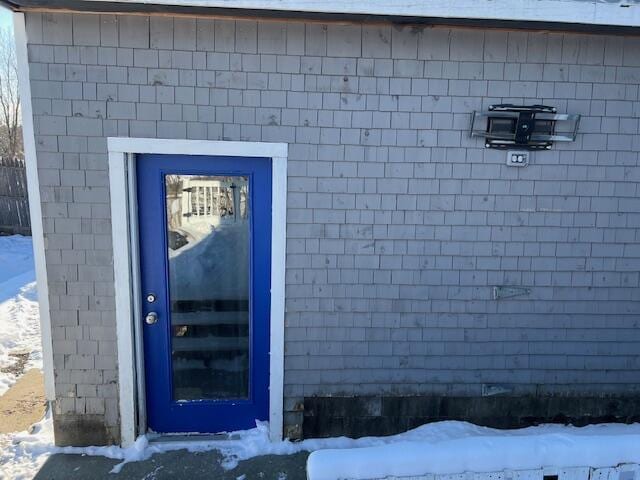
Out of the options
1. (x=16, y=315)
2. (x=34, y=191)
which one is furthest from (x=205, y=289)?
(x=16, y=315)

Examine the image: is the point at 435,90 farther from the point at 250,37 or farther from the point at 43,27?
the point at 43,27

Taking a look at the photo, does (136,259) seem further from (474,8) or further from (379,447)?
(474,8)

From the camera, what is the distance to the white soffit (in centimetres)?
280

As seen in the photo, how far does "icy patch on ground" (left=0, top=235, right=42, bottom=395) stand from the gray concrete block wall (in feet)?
5.11

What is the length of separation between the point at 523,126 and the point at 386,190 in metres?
1.02

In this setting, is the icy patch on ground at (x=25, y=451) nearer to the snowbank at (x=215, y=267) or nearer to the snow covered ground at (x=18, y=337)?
the snow covered ground at (x=18, y=337)

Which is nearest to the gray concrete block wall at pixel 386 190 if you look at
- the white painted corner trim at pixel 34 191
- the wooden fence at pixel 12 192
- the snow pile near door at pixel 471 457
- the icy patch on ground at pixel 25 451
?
the white painted corner trim at pixel 34 191

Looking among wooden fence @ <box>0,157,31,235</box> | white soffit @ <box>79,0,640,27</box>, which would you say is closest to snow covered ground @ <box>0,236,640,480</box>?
white soffit @ <box>79,0,640,27</box>

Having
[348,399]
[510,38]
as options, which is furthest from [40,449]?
[510,38]

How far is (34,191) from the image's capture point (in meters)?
3.13

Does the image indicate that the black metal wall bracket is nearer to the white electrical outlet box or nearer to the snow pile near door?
the white electrical outlet box

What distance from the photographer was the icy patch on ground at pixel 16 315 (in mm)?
4559

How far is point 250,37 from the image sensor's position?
310 centimetres

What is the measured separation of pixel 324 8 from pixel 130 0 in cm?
112
